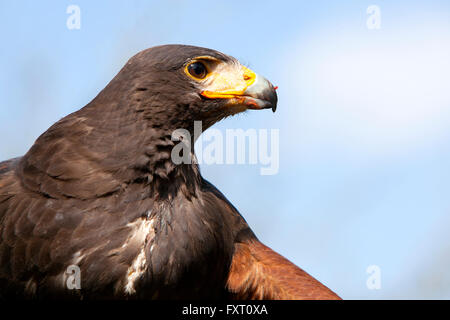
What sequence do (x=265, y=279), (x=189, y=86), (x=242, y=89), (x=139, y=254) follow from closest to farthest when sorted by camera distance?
(x=139, y=254) → (x=189, y=86) → (x=242, y=89) → (x=265, y=279)

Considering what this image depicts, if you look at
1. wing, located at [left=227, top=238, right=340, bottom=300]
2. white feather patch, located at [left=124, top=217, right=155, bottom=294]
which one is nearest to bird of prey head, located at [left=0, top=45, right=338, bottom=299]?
white feather patch, located at [left=124, top=217, right=155, bottom=294]

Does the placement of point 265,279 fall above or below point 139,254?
below

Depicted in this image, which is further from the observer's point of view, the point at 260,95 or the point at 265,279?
the point at 265,279

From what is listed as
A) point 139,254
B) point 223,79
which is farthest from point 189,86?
point 139,254

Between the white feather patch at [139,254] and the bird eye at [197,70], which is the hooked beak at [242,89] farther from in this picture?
the white feather patch at [139,254]

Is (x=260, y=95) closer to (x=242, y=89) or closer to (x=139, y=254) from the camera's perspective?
(x=242, y=89)
